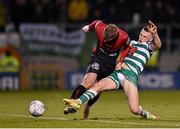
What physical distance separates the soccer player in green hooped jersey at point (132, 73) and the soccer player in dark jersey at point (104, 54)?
0.69ft

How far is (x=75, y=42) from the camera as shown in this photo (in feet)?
97.3

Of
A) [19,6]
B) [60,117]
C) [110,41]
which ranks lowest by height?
[60,117]

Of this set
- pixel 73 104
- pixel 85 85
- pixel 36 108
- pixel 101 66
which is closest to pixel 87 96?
pixel 73 104

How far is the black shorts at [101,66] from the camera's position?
52.1 ft

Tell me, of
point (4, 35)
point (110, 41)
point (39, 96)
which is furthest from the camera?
point (4, 35)

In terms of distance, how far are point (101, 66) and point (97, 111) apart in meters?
2.80

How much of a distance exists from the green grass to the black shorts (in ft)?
3.00

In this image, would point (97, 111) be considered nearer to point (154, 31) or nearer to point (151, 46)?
point (151, 46)

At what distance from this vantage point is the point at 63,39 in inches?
1163

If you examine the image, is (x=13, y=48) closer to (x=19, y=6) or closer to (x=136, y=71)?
(x=19, y=6)

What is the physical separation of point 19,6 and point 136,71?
559 inches

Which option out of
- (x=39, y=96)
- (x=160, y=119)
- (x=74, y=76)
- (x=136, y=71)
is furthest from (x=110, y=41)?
(x=74, y=76)

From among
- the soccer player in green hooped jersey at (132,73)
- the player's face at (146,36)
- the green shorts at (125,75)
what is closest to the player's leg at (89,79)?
the soccer player in green hooped jersey at (132,73)

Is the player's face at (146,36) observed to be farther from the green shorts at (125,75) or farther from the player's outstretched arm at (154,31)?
the green shorts at (125,75)
